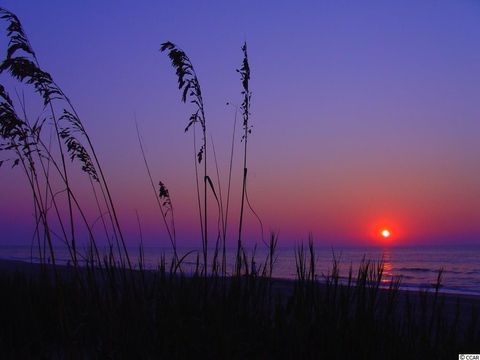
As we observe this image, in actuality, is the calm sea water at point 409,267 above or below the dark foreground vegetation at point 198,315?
below

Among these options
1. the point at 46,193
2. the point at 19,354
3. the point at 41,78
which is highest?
the point at 41,78

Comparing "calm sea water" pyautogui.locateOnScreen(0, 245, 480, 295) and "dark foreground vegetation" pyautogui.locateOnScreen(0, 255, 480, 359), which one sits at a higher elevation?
"dark foreground vegetation" pyautogui.locateOnScreen(0, 255, 480, 359)

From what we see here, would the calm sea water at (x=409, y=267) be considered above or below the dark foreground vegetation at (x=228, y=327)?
below

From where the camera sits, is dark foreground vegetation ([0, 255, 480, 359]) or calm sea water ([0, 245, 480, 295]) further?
calm sea water ([0, 245, 480, 295])

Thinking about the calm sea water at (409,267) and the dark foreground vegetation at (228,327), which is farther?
the calm sea water at (409,267)

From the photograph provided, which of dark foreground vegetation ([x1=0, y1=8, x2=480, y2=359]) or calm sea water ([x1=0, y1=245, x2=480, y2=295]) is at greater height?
dark foreground vegetation ([x1=0, y1=8, x2=480, y2=359])

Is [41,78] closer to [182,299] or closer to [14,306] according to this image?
[182,299]

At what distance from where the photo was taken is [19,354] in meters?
2.72

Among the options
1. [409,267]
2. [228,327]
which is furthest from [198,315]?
[409,267]

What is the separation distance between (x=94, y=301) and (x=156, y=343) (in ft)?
1.88

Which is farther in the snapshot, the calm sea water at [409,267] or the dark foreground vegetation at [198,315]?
the calm sea water at [409,267]

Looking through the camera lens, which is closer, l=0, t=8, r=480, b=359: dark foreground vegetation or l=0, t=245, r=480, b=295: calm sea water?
l=0, t=8, r=480, b=359: dark foreground vegetation

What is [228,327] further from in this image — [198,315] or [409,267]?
[409,267]

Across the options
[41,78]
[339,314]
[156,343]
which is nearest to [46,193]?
[41,78]
